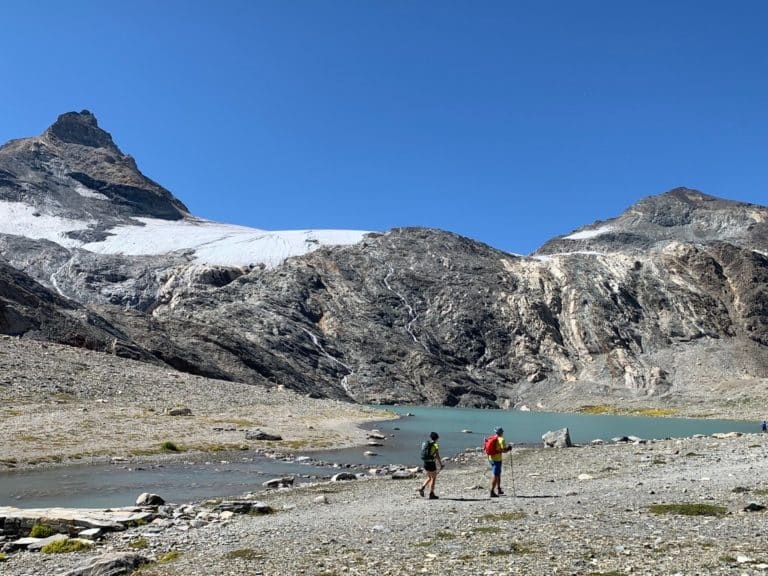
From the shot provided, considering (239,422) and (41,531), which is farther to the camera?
(239,422)

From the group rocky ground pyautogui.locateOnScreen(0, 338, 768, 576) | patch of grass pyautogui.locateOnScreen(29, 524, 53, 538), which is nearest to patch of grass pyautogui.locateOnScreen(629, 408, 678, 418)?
rocky ground pyautogui.locateOnScreen(0, 338, 768, 576)

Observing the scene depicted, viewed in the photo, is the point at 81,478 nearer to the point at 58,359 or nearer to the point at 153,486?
the point at 153,486

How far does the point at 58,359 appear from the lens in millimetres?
63562

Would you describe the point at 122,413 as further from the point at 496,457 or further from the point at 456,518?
the point at 456,518

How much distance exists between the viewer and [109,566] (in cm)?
1297

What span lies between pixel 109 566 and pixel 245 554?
A: 9.09ft

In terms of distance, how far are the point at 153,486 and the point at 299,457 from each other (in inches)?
506

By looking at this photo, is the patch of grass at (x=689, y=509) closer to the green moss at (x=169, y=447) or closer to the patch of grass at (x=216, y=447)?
the green moss at (x=169, y=447)

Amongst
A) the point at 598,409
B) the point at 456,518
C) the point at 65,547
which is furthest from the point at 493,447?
the point at 598,409

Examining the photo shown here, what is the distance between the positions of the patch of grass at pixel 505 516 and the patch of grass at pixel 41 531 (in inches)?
449

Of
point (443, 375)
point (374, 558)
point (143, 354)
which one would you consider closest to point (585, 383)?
point (443, 375)

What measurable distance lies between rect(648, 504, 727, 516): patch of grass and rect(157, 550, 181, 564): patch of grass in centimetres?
1201

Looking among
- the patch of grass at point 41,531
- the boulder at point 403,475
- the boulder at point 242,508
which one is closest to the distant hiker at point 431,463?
the boulder at point 242,508

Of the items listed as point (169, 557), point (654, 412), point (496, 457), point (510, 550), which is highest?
point (496, 457)
